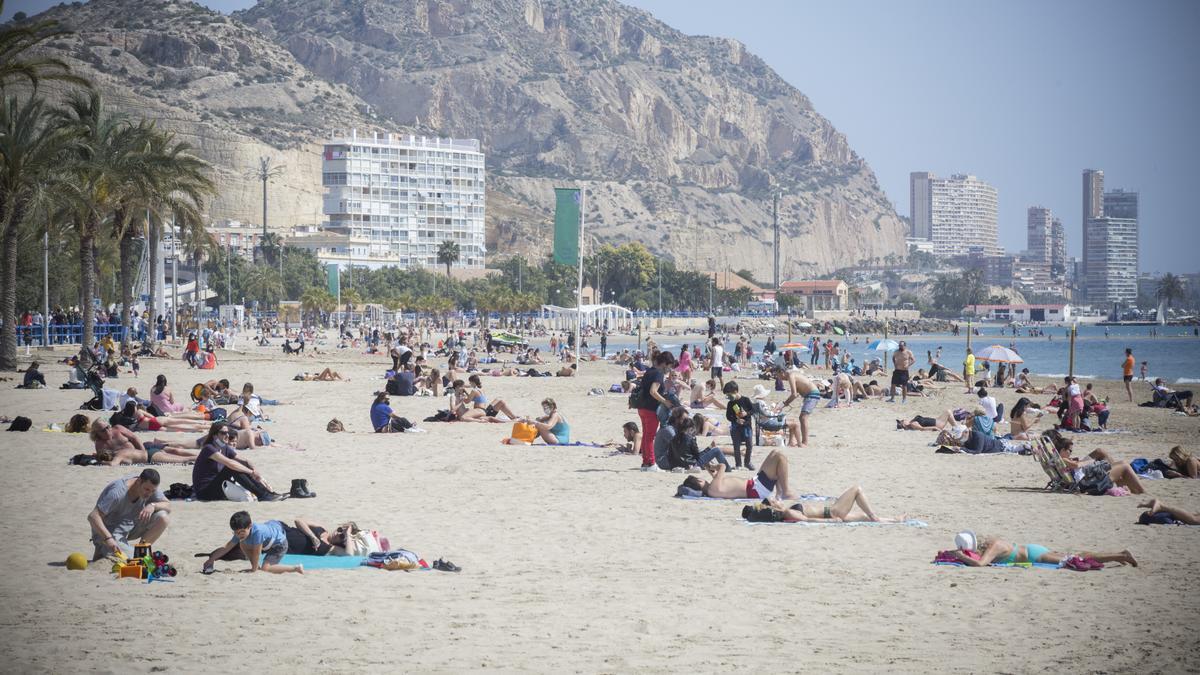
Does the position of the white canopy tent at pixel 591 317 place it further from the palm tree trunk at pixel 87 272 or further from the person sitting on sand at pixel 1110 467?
the person sitting on sand at pixel 1110 467

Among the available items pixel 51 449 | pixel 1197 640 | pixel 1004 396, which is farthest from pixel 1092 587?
pixel 1004 396

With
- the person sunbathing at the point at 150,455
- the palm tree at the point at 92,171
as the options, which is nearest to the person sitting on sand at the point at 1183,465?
the person sunbathing at the point at 150,455

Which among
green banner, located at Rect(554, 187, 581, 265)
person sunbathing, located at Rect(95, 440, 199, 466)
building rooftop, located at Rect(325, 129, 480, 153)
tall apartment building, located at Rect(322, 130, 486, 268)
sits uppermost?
building rooftop, located at Rect(325, 129, 480, 153)

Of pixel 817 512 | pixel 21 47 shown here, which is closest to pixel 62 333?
pixel 21 47

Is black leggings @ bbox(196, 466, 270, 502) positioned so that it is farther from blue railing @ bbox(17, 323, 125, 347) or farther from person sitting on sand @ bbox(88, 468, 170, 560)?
blue railing @ bbox(17, 323, 125, 347)

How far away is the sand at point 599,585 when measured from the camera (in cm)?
665

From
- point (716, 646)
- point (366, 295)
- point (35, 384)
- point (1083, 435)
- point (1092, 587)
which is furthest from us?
point (366, 295)

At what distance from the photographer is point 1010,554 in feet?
29.7

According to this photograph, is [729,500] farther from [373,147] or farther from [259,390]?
[373,147]

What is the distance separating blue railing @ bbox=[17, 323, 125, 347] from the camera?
3734 centimetres

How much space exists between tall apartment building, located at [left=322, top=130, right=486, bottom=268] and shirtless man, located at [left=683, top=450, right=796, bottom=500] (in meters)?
131

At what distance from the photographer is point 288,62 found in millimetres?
199250

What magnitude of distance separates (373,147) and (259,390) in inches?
5055

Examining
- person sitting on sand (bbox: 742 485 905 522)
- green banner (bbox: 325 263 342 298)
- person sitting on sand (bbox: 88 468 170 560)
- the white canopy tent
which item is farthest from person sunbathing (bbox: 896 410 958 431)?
green banner (bbox: 325 263 342 298)
